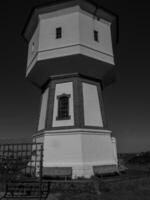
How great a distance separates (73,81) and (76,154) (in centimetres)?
448

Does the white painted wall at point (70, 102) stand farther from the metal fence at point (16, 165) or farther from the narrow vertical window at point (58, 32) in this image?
the metal fence at point (16, 165)

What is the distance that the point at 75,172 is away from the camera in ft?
32.4

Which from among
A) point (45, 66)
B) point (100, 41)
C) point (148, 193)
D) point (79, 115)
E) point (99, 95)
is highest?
point (100, 41)

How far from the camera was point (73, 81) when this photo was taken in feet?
38.8

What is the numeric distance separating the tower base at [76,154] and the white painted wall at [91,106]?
668 millimetres

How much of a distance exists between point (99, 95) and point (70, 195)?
22.8ft

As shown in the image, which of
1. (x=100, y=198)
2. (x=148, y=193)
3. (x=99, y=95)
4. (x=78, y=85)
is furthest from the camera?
(x=99, y=95)

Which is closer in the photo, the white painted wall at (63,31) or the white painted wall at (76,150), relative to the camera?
the white painted wall at (76,150)

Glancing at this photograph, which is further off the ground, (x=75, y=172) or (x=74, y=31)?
(x=74, y=31)

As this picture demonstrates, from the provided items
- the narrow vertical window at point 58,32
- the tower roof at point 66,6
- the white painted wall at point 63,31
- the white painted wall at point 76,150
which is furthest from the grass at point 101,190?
the tower roof at point 66,6

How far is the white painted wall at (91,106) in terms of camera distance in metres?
11.5

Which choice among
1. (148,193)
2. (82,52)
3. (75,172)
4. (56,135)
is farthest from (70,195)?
(82,52)

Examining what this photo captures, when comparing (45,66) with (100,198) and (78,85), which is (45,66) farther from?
(100,198)

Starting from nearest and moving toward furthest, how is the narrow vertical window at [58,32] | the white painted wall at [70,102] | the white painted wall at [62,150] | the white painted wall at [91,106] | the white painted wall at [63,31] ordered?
the white painted wall at [62,150] → the white painted wall at [70,102] → the white painted wall at [63,31] → the white painted wall at [91,106] → the narrow vertical window at [58,32]
